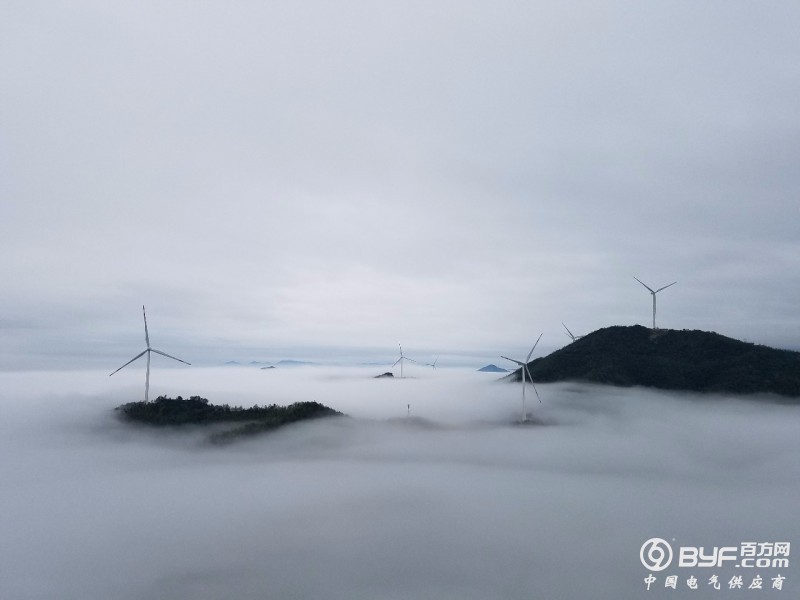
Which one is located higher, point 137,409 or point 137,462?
point 137,409

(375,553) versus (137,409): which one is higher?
(137,409)

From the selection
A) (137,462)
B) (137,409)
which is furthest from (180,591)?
(137,409)

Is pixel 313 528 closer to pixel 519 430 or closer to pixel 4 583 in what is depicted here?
pixel 4 583

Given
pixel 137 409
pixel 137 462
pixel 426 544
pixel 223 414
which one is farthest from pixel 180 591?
pixel 137 409

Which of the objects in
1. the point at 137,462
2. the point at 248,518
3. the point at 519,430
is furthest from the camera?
the point at 519,430

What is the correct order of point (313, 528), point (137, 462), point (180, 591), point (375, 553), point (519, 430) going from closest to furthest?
point (180, 591)
point (375, 553)
point (313, 528)
point (137, 462)
point (519, 430)

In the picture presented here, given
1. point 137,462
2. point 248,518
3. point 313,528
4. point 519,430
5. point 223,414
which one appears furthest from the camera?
point 519,430

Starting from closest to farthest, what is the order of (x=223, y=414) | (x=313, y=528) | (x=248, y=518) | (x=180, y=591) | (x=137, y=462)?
1. (x=180, y=591)
2. (x=313, y=528)
3. (x=248, y=518)
4. (x=137, y=462)
5. (x=223, y=414)

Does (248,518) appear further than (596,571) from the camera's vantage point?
Yes

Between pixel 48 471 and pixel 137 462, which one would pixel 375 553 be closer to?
pixel 137 462
